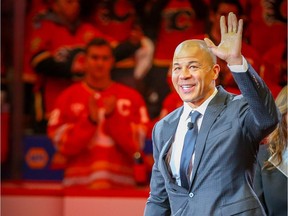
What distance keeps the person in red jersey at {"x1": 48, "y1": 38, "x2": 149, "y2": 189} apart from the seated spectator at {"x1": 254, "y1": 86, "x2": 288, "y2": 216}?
3.50 feet

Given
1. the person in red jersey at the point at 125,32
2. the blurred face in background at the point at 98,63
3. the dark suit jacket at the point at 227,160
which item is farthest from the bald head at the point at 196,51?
the person in red jersey at the point at 125,32

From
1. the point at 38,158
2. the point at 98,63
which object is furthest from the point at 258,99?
the point at 38,158

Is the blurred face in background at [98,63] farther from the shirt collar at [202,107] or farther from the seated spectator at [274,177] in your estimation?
the shirt collar at [202,107]

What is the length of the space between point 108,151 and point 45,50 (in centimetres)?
68

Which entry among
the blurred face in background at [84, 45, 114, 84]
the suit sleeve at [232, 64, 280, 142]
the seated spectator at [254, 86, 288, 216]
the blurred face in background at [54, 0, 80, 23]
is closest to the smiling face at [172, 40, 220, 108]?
the suit sleeve at [232, 64, 280, 142]

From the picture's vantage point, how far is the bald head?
1.67m

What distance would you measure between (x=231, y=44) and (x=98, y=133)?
1.65m

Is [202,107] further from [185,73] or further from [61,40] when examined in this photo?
[61,40]

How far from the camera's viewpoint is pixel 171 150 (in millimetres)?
1710

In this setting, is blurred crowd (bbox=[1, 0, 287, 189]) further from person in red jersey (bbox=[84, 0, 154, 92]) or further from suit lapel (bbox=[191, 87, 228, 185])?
suit lapel (bbox=[191, 87, 228, 185])

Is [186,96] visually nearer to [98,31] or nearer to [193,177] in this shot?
[193,177]

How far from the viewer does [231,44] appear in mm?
1541

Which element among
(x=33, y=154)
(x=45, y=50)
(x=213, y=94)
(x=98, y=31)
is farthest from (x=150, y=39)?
(x=213, y=94)

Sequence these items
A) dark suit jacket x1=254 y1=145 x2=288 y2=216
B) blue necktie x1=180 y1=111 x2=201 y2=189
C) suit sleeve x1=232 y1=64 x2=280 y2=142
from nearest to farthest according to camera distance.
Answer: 1. suit sleeve x1=232 y1=64 x2=280 y2=142
2. blue necktie x1=180 y1=111 x2=201 y2=189
3. dark suit jacket x1=254 y1=145 x2=288 y2=216
